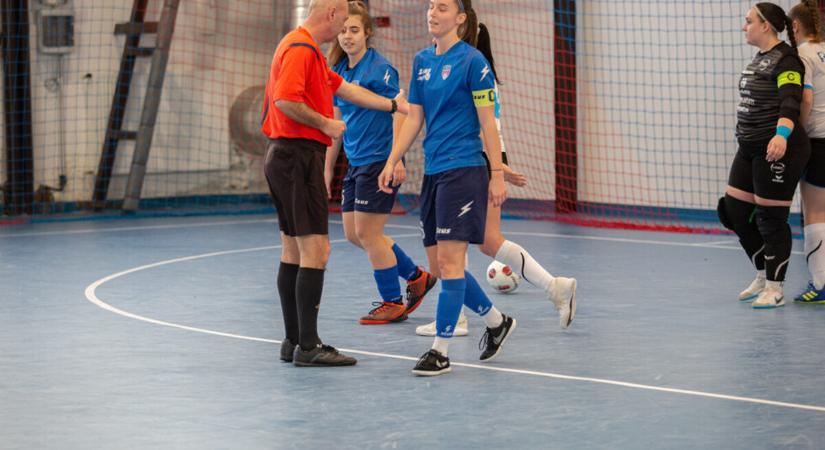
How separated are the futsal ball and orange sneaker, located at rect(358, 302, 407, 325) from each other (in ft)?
3.93

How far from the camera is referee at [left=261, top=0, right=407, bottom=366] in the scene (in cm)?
563

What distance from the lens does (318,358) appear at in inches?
231

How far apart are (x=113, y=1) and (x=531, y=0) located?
196 inches

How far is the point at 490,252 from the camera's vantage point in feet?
22.6

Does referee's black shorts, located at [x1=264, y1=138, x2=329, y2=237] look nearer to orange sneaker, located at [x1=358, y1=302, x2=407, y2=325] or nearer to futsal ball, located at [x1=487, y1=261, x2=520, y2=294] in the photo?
orange sneaker, located at [x1=358, y1=302, x2=407, y2=325]

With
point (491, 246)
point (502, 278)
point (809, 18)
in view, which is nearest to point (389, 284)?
point (491, 246)

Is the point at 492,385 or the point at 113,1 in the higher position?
the point at 113,1

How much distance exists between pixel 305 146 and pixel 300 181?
17 cm

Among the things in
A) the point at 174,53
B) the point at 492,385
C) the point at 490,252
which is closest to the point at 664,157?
the point at 174,53

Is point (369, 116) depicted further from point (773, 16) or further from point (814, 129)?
point (814, 129)

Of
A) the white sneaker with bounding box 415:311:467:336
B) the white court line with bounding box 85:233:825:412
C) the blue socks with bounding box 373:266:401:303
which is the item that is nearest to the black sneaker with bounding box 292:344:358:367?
the white court line with bounding box 85:233:825:412

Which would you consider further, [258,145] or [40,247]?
[258,145]

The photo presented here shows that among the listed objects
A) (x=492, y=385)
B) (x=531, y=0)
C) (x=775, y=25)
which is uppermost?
(x=531, y=0)

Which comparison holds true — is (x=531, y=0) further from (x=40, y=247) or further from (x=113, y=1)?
(x=40, y=247)
